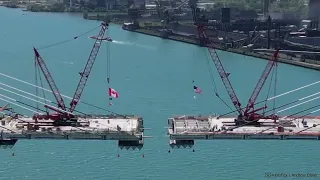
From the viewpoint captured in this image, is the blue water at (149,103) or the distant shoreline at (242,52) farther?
the distant shoreline at (242,52)

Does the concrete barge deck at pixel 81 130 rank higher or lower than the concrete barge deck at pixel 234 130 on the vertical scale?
higher

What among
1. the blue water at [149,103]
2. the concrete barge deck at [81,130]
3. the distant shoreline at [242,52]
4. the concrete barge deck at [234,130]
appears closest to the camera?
the concrete barge deck at [81,130]

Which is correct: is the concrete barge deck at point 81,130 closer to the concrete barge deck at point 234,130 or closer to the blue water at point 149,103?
the concrete barge deck at point 234,130

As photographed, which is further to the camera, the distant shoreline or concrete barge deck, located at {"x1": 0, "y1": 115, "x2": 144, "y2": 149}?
the distant shoreline

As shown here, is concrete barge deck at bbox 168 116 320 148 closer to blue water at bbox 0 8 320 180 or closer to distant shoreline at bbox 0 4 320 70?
blue water at bbox 0 8 320 180

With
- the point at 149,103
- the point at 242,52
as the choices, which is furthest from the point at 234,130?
the point at 242,52

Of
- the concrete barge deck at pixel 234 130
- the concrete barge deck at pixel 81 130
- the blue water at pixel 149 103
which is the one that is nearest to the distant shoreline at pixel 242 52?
the blue water at pixel 149 103

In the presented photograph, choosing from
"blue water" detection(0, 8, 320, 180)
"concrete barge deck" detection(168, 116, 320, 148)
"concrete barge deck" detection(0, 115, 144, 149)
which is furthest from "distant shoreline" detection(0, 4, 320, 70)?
"concrete barge deck" detection(0, 115, 144, 149)
